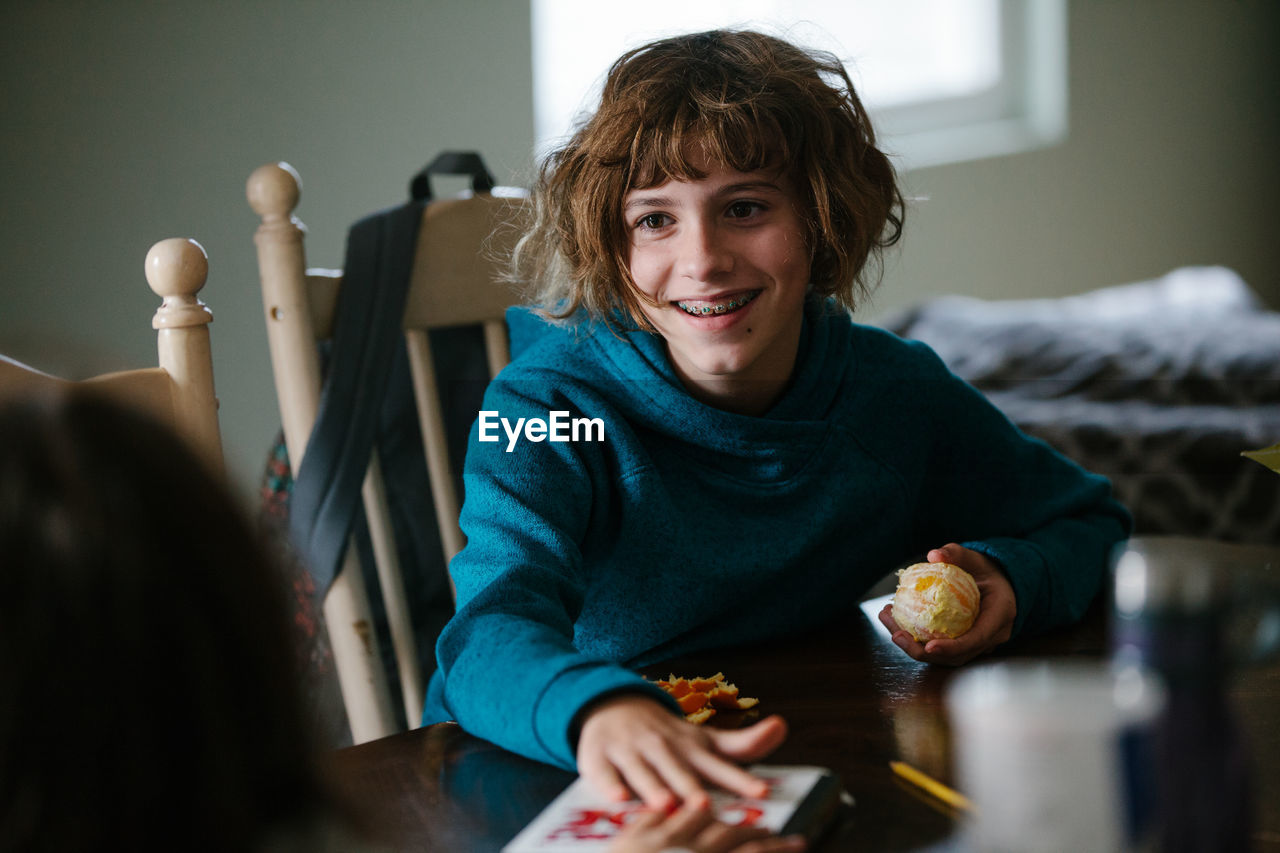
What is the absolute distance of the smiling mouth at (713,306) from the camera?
3.18 ft

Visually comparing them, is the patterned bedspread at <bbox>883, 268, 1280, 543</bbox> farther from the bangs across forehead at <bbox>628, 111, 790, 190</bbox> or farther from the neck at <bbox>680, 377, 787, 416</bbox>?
the bangs across forehead at <bbox>628, 111, 790, 190</bbox>

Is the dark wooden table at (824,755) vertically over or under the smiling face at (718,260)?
under

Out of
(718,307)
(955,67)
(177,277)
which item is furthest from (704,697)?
(955,67)

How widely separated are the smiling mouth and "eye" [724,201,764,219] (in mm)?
67

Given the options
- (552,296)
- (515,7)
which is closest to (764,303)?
(552,296)

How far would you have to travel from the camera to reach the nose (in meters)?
0.93

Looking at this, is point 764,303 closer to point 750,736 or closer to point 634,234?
point 634,234

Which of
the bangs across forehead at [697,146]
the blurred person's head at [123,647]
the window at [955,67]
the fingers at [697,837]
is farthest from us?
the window at [955,67]

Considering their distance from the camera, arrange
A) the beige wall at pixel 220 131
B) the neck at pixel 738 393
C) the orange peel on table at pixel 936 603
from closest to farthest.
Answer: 1. the orange peel on table at pixel 936 603
2. the neck at pixel 738 393
3. the beige wall at pixel 220 131

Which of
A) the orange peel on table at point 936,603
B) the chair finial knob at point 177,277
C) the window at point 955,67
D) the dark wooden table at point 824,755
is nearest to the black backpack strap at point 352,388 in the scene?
the chair finial knob at point 177,277

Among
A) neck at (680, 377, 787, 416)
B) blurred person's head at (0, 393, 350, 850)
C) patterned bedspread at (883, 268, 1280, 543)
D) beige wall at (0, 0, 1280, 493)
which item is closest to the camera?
blurred person's head at (0, 393, 350, 850)

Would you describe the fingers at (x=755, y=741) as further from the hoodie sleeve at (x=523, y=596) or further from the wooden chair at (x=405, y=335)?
the wooden chair at (x=405, y=335)

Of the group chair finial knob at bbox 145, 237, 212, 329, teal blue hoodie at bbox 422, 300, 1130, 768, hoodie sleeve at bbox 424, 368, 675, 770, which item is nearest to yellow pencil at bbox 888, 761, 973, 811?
hoodie sleeve at bbox 424, 368, 675, 770

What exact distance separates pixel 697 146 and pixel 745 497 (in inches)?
11.9
